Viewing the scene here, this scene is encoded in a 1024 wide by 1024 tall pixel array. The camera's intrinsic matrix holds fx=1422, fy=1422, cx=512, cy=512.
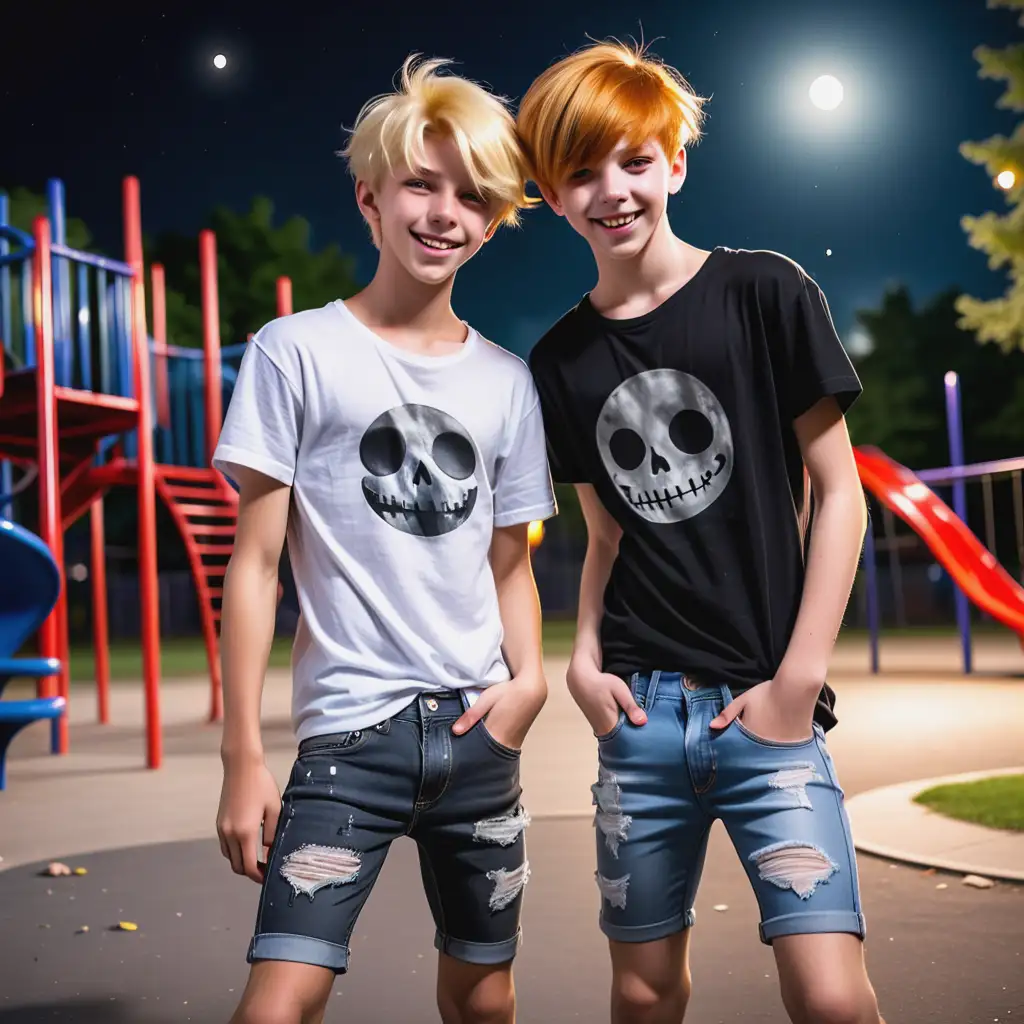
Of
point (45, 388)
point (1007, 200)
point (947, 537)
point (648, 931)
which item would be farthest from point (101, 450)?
point (648, 931)

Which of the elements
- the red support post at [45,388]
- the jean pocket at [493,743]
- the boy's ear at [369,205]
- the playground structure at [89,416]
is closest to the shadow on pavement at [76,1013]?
the jean pocket at [493,743]

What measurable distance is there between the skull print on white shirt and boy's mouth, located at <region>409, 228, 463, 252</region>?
0.34 m

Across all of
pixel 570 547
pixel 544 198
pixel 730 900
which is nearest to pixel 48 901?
pixel 730 900

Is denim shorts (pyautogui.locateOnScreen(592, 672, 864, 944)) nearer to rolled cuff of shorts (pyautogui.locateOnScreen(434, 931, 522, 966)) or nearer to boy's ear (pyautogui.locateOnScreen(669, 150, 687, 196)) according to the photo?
rolled cuff of shorts (pyautogui.locateOnScreen(434, 931, 522, 966))

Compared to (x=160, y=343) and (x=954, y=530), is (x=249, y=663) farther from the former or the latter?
(x=954, y=530)

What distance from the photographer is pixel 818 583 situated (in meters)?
2.06

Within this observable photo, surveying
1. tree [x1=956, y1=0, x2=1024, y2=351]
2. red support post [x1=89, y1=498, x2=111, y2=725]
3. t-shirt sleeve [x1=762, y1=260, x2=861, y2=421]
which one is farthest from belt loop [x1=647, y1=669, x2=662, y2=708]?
red support post [x1=89, y1=498, x2=111, y2=725]

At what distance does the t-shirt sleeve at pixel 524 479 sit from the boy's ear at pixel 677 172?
1.37ft

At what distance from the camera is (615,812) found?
213 cm

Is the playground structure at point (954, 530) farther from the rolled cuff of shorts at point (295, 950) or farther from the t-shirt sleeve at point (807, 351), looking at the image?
the rolled cuff of shorts at point (295, 950)

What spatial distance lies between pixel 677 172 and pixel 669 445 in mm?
473

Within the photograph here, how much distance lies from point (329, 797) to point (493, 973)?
40cm

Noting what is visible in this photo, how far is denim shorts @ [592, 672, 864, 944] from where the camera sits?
2.00 meters

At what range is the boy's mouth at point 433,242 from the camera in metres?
2.14
